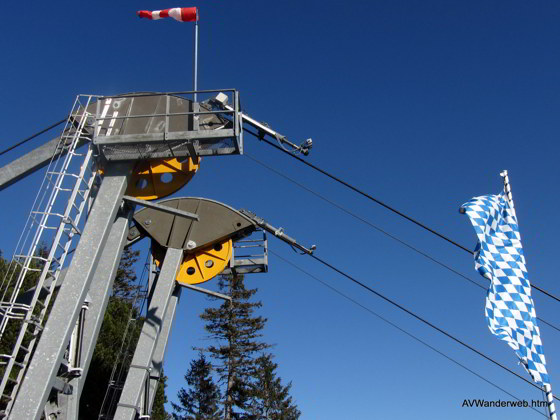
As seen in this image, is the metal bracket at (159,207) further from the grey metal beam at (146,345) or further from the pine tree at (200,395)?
the pine tree at (200,395)

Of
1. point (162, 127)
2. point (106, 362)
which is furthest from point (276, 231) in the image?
point (106, 362)

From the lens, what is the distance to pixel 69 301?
26.6 ft

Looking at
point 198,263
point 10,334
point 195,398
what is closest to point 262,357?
point 195,398

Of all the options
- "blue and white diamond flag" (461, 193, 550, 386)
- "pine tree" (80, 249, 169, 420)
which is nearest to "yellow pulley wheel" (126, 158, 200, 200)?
"blue and white diamond flag" (461, 193, 550, 386)

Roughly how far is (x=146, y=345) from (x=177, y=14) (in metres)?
7.41

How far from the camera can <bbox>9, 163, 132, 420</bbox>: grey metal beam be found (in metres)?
7.18

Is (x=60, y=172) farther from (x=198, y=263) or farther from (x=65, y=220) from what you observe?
(x=198, y=263)

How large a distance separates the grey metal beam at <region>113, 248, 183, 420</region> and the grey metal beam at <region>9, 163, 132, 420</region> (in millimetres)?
4476

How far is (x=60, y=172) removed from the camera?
30.0 feet

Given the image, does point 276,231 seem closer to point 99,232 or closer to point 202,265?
point 202,265

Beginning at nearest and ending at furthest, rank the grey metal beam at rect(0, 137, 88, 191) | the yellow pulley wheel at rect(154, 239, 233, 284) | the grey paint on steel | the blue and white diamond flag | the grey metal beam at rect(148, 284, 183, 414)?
1. the blue and white diamond flag
2. the grey metal beam at rect(0, 137, 88, 191)
3. the grey metal beam at rect(148, 284, 183, 414)
4. the grey paint on steel
5. the yellow pulley wheel at rect(154, 239, 233, 284)

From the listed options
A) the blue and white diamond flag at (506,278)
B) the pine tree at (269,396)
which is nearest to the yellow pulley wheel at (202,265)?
the blue and white diamond flag at (506,278)

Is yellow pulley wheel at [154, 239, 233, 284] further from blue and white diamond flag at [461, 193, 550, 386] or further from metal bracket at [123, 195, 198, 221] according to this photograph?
blue and white diamond flag at [461, 193, 550, 386]

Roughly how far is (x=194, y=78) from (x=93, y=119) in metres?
2.24
